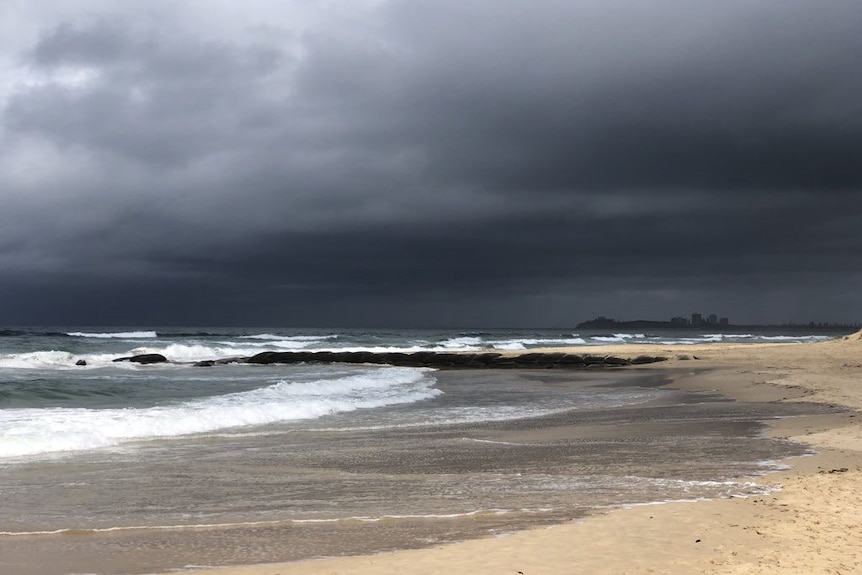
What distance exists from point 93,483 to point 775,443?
10524mm

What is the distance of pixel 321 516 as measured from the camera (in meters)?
7.81

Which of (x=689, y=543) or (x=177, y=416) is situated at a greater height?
(x=689, y=543)

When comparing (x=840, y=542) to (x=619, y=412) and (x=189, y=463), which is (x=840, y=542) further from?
(x=619, y=412)

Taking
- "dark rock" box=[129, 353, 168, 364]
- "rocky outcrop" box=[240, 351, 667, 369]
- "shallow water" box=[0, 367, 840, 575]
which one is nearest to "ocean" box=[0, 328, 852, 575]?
"shallow water" box=[0, 367, 840, 575]

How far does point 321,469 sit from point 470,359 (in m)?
34.5

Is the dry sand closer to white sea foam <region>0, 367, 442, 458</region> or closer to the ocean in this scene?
the ocean

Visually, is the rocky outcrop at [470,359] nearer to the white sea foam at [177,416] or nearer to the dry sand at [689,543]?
the white sea foam at [177,416]

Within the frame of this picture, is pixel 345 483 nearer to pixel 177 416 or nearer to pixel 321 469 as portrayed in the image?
pixel 321 469

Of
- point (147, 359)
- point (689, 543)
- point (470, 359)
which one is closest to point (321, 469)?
point (689, 543)

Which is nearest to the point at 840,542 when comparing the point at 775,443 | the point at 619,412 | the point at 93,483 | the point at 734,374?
the point at 775,443

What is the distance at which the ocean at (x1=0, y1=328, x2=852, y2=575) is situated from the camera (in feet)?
22.9

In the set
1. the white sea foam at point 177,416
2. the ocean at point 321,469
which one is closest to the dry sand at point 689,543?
the ocean at point 321,469

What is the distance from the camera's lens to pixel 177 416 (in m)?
15.7

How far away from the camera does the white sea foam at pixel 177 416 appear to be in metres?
12.6
